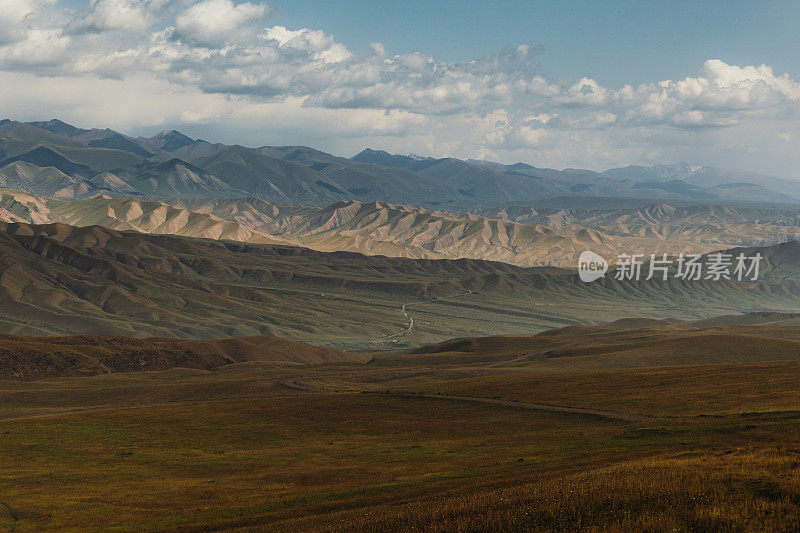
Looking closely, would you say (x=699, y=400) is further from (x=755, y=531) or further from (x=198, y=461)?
(x=755, y=531)

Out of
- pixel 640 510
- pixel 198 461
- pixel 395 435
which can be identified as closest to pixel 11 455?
pixel 198 461

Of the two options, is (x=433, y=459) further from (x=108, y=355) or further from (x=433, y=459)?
(x=108, y=355)

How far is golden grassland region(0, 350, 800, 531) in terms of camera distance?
2320 centimetres

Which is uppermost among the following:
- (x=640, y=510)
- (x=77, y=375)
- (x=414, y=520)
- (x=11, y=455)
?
(x=640, y=510)

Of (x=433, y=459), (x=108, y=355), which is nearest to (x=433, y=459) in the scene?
(x=433, y=459)

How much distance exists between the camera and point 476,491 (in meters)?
32.4

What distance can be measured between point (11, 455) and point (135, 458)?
11.0 m

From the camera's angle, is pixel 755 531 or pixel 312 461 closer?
pixel 755 531

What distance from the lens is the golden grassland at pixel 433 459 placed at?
76.1ft

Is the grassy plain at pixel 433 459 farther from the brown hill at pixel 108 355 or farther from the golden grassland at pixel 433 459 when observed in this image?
the brown hill at pixel 108 355

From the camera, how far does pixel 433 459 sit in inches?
1998

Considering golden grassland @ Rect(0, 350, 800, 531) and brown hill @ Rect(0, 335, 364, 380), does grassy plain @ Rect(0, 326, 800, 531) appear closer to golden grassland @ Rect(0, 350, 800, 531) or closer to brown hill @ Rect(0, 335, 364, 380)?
golden grassland @ Rect(0, 350, 800, 531)

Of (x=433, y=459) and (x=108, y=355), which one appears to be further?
(x=108, y=355)

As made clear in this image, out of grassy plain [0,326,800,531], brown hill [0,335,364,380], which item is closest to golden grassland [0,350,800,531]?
grassy plain [0,326,800,531]
